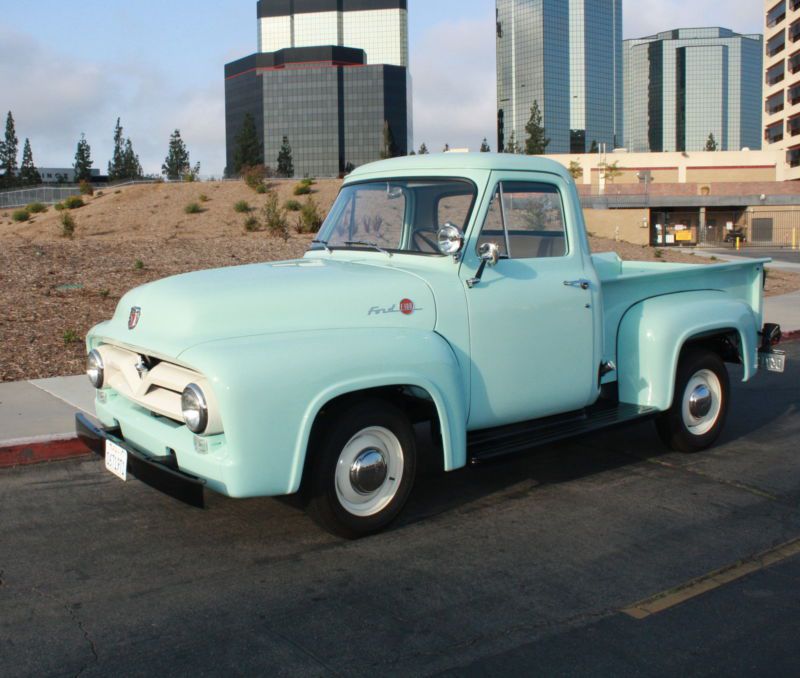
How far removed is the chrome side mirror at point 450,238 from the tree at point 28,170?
97878 mm

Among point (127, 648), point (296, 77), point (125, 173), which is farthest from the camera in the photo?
point (296, 77)

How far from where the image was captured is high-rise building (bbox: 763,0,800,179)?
87.6 metres

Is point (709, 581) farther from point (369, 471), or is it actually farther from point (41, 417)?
point (41, 417)

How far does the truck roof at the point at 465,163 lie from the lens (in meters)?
5.45

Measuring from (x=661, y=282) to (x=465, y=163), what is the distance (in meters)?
1.90

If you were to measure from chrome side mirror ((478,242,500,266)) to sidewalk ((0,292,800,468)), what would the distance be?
11.8ft

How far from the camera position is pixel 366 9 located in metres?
161

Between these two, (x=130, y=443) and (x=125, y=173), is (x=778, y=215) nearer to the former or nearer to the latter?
(x=130, y=443)

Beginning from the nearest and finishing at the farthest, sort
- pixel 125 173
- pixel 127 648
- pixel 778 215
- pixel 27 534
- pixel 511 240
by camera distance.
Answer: pixel 127 648, pixel 27 534, pixel 511 240, pixel 778 215, pixel 125 173

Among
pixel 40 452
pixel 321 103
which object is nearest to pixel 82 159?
pixel 321 103

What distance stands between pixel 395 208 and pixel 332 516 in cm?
209

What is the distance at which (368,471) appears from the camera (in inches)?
184

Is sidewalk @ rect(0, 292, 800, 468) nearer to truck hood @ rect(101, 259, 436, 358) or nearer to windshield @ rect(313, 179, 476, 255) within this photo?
truck hood @ rect(101, 259, 436, 358)

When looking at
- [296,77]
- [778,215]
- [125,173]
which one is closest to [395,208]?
[778,215]
